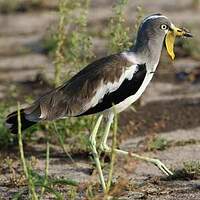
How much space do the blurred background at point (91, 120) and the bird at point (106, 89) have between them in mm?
229

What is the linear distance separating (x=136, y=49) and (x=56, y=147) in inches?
65.9

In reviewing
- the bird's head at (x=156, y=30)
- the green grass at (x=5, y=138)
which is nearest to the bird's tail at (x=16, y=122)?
the bird's head at (x=156, y=30)

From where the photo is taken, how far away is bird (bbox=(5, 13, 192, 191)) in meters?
5.18

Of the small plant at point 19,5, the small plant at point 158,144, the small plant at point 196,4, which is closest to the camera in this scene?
the small plant at point 158,144

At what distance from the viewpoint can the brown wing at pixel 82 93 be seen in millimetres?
5207

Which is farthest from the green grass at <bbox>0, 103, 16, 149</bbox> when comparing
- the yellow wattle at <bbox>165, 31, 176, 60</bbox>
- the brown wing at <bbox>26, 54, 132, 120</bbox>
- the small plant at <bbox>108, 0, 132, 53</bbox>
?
the yellow wattle at <bbox>165, 31, 176, 60</bbox>

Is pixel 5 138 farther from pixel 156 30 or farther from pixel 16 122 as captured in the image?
→ pixel 156 30

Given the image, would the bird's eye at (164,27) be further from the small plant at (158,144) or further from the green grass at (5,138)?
the green grass at (5,138)

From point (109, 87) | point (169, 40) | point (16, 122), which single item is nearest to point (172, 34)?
point (169, 40)

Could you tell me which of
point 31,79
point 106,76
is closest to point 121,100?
point 106,76

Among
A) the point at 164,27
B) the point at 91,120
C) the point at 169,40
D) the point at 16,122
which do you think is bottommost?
the point at 91,120

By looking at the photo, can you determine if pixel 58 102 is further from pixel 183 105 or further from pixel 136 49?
pixel 183 105

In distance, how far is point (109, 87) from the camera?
520 centimetres

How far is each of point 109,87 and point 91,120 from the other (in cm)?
145
